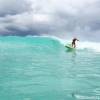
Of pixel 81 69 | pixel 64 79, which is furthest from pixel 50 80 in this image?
pixel 81 69

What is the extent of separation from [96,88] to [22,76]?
475 centimetres

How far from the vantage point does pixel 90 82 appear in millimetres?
17734

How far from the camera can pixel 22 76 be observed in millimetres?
19188

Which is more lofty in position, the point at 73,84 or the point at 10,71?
the point at 10,71

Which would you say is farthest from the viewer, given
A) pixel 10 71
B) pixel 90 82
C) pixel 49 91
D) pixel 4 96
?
pixel 10 71

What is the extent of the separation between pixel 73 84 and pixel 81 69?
602 centimetres

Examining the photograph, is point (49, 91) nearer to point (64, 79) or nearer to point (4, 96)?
point (4, 96)

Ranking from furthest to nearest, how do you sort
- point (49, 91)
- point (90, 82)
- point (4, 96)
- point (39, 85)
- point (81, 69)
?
point (81, 69)
point (90, 82)
point (39, 85)
point (49, 91)
point (4, 96)

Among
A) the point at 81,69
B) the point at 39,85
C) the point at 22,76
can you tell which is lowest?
the point at 39,85

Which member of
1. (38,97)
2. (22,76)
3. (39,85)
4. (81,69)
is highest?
(81,69)

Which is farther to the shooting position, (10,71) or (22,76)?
(10,71)

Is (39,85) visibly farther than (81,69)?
No

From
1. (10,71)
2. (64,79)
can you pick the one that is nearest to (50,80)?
(64,79)

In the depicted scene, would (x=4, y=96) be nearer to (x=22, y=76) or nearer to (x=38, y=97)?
(x=38, y=97)
